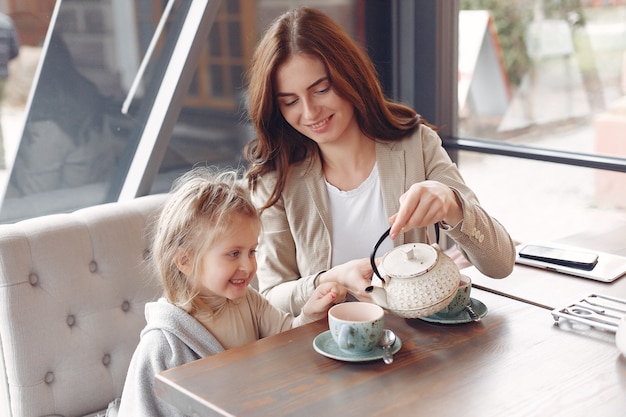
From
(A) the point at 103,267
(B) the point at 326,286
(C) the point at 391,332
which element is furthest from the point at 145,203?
(C) the point at 391,332

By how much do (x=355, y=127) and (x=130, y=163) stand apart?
1019 mm

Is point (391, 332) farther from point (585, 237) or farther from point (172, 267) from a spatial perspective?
point (585, 237)

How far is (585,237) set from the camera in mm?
2107

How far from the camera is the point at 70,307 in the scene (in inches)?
77.1

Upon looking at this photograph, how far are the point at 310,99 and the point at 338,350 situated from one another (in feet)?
2.30

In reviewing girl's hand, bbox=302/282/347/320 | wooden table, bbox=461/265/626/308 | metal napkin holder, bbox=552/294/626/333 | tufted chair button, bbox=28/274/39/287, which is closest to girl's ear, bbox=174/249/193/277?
girl's hand, bbox=302/282/347/320

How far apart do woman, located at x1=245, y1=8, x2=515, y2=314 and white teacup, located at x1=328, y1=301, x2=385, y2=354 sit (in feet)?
1.32

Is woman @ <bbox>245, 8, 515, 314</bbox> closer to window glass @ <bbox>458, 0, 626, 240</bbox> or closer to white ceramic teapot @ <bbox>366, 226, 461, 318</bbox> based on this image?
white ceramic teapot @ <bbox>366, 226, 461, 318</bbox>

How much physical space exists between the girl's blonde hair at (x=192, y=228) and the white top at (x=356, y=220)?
0.33m

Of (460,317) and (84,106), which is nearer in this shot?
(460,317)

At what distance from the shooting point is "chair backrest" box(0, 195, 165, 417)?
6.14ft

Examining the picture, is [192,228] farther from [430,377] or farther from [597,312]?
[597,312]

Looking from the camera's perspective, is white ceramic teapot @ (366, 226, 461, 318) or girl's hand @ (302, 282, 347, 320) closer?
white ceramic teapot @ (366, 226, 461, 318)

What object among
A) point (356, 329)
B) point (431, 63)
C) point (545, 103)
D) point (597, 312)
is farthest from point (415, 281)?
point (431, 63)
